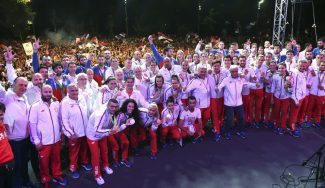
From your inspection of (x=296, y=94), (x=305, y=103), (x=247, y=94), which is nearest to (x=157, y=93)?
Result: (x=247, y=94)

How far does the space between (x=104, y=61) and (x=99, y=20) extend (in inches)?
933

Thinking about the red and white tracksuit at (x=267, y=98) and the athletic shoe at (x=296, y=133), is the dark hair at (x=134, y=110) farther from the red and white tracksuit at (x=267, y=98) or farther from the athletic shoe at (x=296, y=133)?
the athletic shoe at (x=296, y=133)

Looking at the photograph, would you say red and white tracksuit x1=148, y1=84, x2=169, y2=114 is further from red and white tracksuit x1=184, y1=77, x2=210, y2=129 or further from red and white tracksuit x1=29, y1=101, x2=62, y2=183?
red and white tracksuit x1=29, y1=101, x2=62, y2=183

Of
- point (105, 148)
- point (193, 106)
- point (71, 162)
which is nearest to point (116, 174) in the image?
point (105, 148)

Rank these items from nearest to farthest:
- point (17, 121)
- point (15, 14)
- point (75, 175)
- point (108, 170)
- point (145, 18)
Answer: point (17, 121)
point (75, 175)
point (108, 170)
point (15, 14)
point (145, 18)

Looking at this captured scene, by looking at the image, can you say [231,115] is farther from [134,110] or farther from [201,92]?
[134,110]

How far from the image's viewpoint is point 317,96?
6543 millimetres

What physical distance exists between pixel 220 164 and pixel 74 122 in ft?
8.72

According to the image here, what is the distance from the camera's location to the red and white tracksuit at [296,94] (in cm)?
603

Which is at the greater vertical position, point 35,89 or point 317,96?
point 35,89

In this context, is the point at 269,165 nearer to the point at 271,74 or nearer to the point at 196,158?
the point at 196,158

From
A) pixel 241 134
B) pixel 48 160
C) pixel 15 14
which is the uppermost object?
pixel 15 14

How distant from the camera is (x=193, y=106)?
18.1 ft

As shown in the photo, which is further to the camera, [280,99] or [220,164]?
[280,99]
